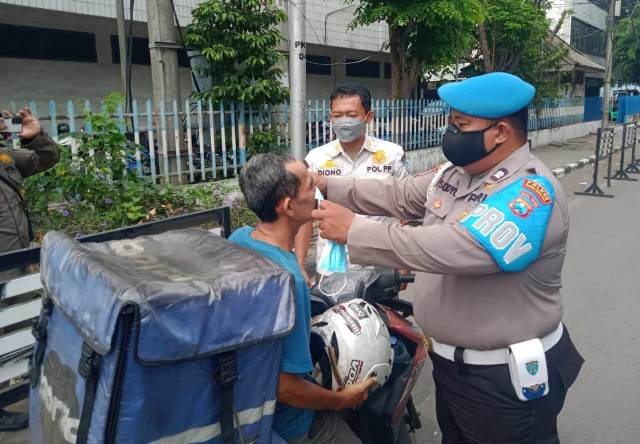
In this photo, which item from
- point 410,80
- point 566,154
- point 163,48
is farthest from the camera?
point 566,154

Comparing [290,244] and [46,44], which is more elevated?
[46,44]

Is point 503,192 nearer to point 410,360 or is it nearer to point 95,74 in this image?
point 410,360

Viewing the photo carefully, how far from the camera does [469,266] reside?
1.59m

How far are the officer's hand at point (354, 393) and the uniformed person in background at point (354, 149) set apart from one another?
1633 mm

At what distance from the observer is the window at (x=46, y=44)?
8.78 m

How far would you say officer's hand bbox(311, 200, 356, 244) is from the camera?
171 centimetres

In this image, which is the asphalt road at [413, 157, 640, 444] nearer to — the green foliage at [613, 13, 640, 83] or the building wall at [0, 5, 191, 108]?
the building wall at [0, 5, 191, 108]

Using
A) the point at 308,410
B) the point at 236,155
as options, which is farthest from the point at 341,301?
the point at 236,155

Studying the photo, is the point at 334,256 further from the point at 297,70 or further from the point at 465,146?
the point at 297,70

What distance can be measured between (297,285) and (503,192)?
65 centimetres

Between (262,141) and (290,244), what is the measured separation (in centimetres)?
542

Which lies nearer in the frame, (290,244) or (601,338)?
(290,244)

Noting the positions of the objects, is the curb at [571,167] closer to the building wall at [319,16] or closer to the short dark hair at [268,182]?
the building wall at [319,16]

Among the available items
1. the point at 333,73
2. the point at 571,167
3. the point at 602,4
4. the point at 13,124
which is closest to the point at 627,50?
Result: the point at 602,4
